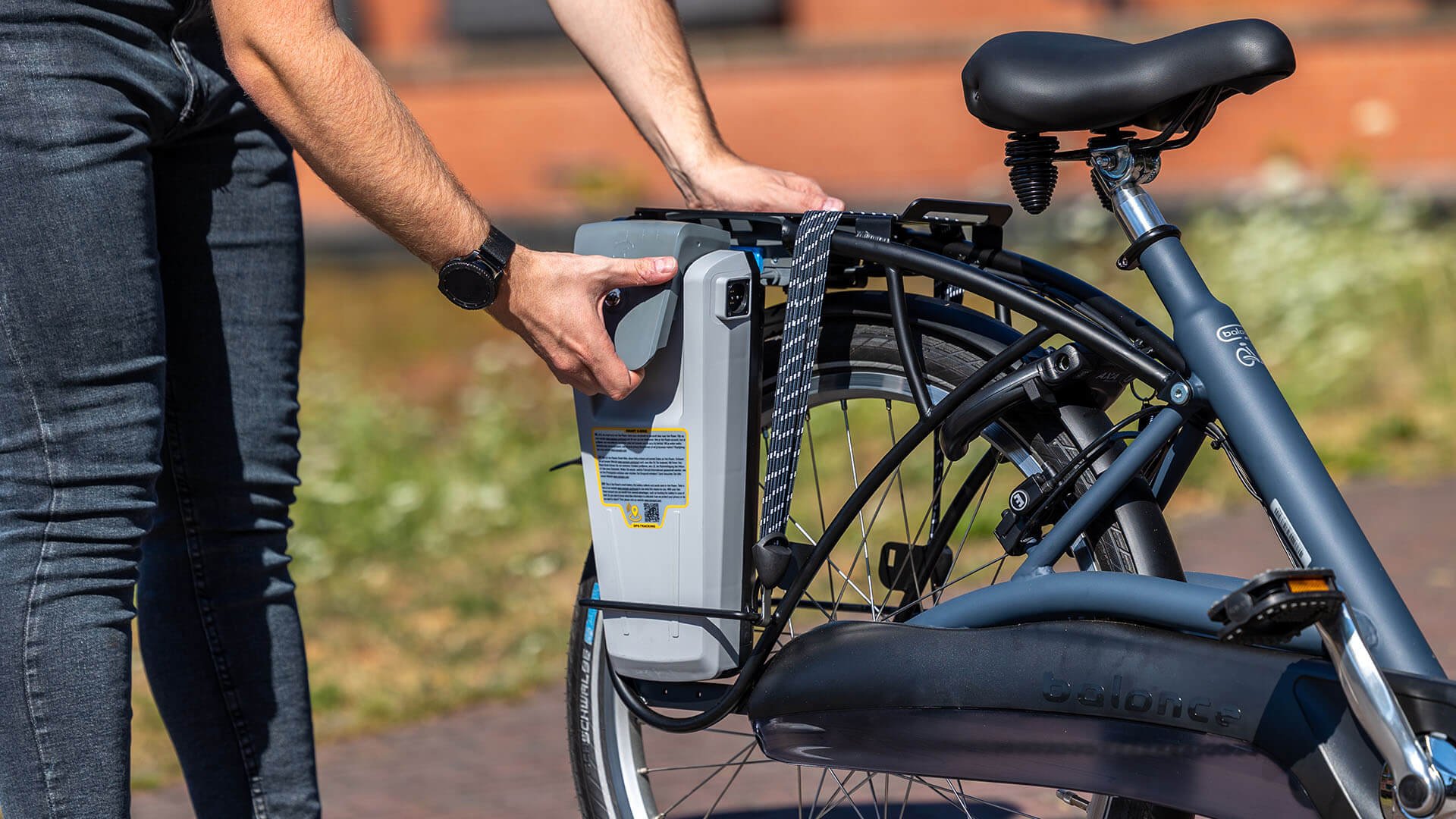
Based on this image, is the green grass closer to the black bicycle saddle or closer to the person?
the person

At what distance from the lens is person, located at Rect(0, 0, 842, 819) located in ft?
5.20

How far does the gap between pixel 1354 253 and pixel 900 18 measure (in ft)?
10.4

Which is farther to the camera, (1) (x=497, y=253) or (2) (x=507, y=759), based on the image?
(2) (x=507, y=759)

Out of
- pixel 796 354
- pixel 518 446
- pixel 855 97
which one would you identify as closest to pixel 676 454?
pixel 796 354

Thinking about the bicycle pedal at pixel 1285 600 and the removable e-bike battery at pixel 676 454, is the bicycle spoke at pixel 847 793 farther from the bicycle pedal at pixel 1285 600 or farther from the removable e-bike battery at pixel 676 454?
the bicycle pedal at pixel 1285 600

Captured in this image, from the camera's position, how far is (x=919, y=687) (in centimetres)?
163

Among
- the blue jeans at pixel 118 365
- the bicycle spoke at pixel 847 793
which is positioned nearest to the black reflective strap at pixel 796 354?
the bicycle spoke at pixel 847 793

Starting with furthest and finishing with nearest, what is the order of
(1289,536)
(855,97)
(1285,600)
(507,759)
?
(855,97), (507,759), (1289,536), (1285,600)

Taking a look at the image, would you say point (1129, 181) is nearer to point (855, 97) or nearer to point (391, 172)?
point (391, 172)

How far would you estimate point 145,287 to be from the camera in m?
1.68

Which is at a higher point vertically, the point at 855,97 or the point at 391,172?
the point at 855,97

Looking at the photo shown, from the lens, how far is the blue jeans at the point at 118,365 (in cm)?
159

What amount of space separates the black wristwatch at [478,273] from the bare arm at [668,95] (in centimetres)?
53

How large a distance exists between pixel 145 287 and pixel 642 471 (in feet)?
2.00
